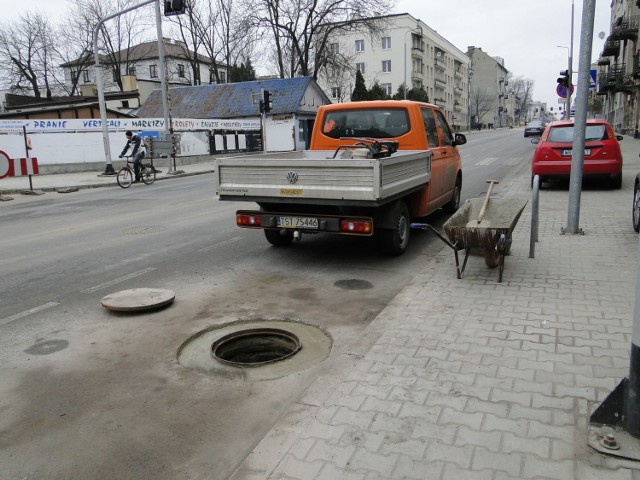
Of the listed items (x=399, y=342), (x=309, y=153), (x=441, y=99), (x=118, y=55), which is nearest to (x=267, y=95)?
(x=309, y=153)

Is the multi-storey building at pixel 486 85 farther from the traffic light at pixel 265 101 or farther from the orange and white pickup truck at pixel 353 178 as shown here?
the orange and white pickup truck at pixel 353 178

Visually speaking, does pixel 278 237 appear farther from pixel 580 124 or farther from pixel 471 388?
pixel 471 388

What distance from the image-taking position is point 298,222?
666 centimetres

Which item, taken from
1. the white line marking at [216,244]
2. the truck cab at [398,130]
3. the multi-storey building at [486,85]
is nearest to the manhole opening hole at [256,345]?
the white line marking at [216,244]

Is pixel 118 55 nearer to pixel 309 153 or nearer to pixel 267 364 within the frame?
pixel 309 153

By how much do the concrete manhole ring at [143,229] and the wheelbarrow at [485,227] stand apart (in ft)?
18.8

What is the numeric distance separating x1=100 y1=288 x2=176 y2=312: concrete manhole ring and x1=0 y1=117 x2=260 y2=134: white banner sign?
21312 mm

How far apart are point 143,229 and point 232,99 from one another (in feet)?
114

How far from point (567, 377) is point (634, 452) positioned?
34.3 inches

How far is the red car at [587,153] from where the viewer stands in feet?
41.3

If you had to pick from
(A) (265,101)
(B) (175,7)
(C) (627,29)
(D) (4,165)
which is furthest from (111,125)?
(C) (627,29)

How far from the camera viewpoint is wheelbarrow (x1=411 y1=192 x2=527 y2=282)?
5.63 metres

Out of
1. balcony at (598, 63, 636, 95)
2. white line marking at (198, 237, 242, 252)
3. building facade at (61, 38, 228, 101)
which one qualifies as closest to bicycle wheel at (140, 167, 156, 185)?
white line marking at (198, 237, 242, 252)

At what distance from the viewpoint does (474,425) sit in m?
2.99
